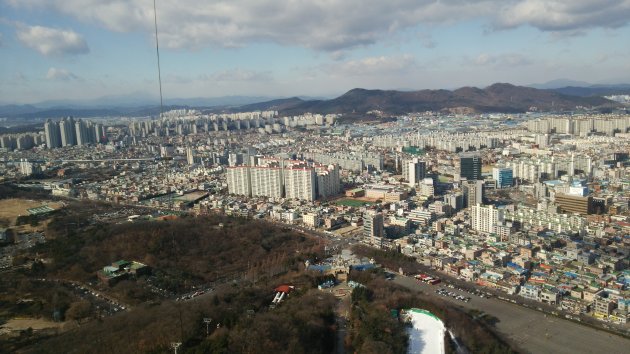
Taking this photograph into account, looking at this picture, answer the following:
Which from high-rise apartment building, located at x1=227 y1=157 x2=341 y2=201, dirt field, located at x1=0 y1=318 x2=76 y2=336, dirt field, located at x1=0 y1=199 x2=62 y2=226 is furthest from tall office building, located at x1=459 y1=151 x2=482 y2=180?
dirt field, located at x1=0 y1=318 x2=76 y2=336

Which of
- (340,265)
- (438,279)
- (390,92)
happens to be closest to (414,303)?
(438,279)

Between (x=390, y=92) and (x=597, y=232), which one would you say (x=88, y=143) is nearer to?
(x=597, y=232)

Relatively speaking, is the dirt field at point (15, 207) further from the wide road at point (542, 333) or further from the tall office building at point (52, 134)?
the tall office building at point (52, 134)

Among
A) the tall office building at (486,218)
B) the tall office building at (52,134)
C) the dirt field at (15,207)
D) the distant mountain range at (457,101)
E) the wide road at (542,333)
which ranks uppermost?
the distant mountain range at (457,101)

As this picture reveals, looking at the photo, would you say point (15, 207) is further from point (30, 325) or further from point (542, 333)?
point (542, 333)

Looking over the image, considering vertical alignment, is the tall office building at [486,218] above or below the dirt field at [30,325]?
above

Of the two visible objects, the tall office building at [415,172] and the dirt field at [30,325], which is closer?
the dirt field at [30,325]

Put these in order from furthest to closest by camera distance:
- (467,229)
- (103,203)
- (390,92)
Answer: (390,92) < (103,203) < (467,229)

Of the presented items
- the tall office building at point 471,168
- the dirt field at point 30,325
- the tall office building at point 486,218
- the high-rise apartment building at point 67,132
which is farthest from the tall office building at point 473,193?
the high-rise apartment building at point 67,132
